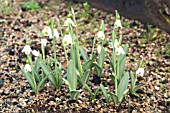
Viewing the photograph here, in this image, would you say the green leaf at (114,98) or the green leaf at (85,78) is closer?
the green leaf at (114,98)

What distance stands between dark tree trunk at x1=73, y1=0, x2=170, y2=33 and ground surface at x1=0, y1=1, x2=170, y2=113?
9 cm

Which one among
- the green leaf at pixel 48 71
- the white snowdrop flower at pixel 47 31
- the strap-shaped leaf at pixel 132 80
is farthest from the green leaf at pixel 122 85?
the white snowdrop flower at pixel 47 31

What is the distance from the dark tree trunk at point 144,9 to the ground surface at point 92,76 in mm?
93

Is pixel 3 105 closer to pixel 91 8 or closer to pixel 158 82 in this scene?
pixel 158 82

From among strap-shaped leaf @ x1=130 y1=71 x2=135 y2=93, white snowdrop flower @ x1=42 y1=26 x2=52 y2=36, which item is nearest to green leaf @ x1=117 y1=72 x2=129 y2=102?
strap-shaped leaf @ x1=130 y1=71 x2=135 y2=93

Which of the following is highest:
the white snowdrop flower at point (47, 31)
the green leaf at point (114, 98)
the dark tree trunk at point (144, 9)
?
the dark tree trunk at point (144, 9)

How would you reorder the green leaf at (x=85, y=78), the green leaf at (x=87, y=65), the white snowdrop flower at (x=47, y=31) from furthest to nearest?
1. the green leaf at (x=87, y=65)
2. the green leaf at (x=85, y=78)
3. the white snowdrop flower at (x=47, y=31)

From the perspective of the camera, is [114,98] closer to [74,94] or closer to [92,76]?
[74,94]

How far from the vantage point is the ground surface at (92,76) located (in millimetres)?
3312

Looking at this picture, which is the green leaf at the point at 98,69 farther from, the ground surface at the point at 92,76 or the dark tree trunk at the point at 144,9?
the dark tree trunk at the point at 144,9

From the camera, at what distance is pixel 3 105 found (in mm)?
3322

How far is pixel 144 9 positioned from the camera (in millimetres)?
4297

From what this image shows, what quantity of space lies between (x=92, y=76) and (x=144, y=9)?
1.11 m

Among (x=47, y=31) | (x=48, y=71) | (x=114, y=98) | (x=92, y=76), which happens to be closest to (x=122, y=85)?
(x=114, y=98)
